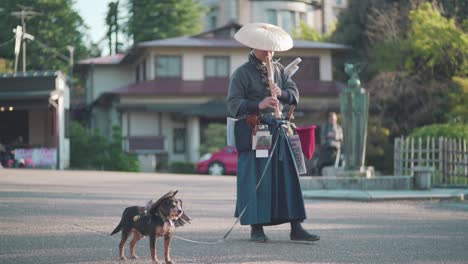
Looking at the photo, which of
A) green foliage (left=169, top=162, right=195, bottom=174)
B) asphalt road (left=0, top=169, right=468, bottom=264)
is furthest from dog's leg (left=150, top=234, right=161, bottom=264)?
green foliage (left=169, top=162, right=195, bottom=174)

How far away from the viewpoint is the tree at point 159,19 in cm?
6053

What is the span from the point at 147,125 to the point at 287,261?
37764 mm

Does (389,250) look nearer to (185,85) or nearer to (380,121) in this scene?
(380,121)

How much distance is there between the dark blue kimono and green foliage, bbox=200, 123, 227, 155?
3126 cm

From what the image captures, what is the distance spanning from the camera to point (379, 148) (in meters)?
36.1

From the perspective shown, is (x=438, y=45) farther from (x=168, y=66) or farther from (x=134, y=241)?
(x=134, y=241)

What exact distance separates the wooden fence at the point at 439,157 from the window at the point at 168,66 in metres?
23.4

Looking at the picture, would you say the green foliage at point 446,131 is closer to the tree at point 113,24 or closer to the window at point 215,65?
the window at point 215,65

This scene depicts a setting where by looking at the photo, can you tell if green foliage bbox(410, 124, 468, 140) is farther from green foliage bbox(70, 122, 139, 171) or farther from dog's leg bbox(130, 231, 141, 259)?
green foliage bbox(70, 122, 139, 171)


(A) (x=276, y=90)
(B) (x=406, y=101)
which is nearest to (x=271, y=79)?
(A) (x=276, y=90)

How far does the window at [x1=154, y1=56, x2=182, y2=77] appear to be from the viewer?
4369 centimetres

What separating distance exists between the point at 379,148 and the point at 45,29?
15.4 meters

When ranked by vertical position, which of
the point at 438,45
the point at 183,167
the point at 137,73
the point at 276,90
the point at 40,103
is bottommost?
the point at 183,167

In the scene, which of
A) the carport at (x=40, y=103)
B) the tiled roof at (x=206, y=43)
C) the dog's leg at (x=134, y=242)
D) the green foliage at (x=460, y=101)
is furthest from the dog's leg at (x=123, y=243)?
the tiled roof at (x=206, y=43)
